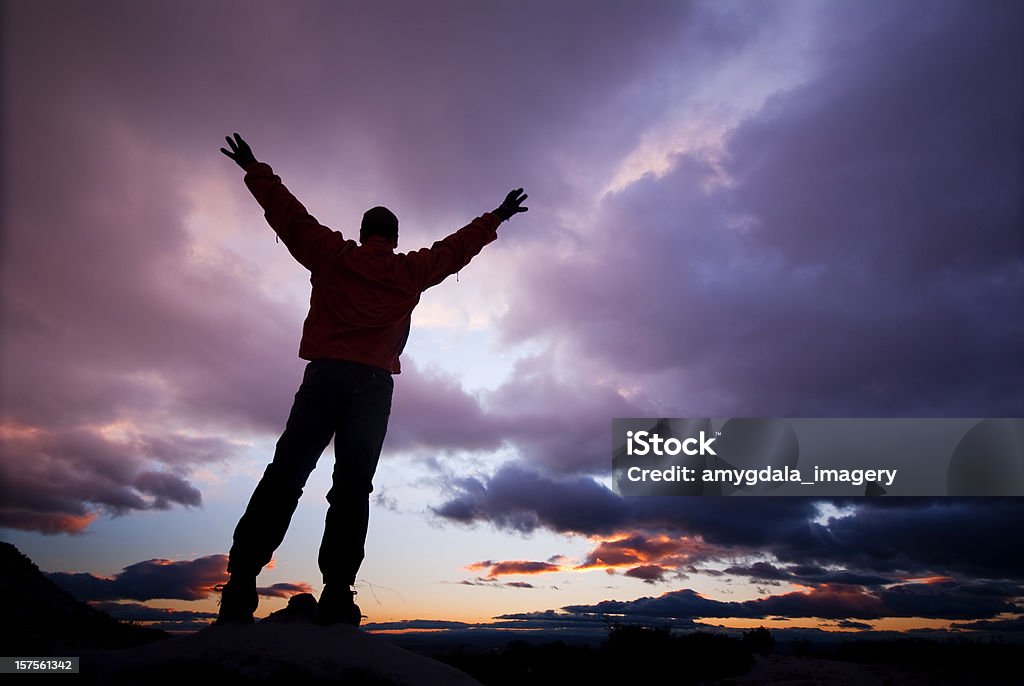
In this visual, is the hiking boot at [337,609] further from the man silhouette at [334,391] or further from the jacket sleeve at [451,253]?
the jacket sleeve at [451,253]

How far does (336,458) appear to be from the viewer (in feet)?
16.4

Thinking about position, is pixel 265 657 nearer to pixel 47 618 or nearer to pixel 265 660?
pixel 265 660

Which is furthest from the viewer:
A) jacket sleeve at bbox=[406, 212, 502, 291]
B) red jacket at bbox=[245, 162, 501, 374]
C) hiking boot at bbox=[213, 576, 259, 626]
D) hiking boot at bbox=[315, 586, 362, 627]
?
jacket sleeve at bbox=[406, 212, 502, 291]

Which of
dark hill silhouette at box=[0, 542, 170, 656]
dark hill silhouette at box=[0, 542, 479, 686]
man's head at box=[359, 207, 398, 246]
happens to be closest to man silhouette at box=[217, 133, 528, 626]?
man's head at box=[359, 207, 398, 246]

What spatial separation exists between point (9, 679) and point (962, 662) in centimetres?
1040

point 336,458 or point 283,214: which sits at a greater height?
point 283,214

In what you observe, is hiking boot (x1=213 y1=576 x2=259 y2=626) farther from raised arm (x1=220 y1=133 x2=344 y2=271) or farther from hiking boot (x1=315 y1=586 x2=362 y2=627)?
raised arm (x1=220 y1=133 x2=344 y2=271)

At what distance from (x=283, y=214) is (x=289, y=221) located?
0.24ft

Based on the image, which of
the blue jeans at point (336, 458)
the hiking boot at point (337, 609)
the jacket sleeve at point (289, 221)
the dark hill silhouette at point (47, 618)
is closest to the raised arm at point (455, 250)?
the jacket sleeve at point (289, 221)

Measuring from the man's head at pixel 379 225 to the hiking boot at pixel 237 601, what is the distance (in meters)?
3.01

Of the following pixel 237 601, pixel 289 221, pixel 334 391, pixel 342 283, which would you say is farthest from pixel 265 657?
pixel 289 221

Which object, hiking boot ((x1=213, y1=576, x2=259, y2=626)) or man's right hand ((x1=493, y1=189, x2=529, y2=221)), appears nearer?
hiking boot ((x1=213, y1=576, x2=259, y2=626))

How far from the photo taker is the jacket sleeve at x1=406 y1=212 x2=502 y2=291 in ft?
17.6

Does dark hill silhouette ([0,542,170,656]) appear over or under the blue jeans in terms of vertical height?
under
